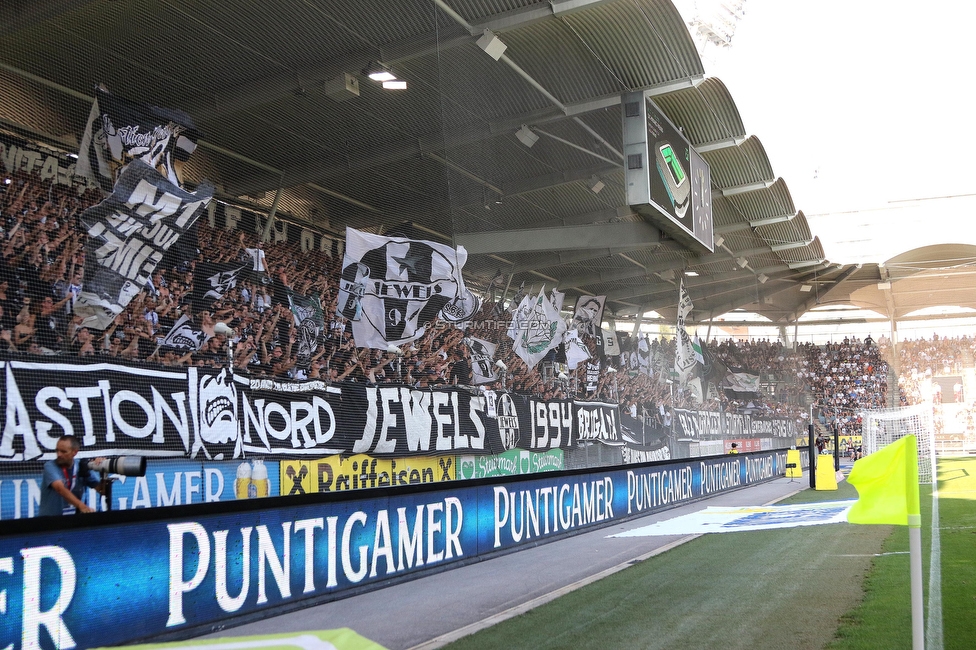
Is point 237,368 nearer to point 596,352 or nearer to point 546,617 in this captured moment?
point 546,617

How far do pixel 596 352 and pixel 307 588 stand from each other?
8.07 metres

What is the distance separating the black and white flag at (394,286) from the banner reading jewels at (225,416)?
2.03 feet

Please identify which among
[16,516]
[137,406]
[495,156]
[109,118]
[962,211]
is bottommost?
[16,516]

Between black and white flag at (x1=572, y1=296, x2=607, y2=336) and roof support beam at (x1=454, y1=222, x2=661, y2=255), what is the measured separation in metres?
0.92

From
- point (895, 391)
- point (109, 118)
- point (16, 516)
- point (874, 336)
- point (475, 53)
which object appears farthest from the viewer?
point (895, 391)

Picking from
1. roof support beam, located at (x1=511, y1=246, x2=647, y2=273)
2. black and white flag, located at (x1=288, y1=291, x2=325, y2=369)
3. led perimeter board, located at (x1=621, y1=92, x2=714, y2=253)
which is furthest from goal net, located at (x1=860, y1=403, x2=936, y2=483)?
black and white flag, located at (x1=288, y1=291, x2=325, y2=369)

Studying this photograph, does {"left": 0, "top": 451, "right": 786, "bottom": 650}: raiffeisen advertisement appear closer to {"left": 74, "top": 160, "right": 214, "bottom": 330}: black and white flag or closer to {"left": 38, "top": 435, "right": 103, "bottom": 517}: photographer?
{"left": 38, "top": 435, "right": 103, "bottom": 517}: photographer

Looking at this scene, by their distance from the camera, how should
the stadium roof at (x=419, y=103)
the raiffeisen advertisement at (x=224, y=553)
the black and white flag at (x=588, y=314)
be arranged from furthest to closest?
1. the black and white flag at (x=588, y=314)
2. the stadium roof at (x=419, y=103)
3. the raiffeisen advertisement at (x=224, y=553)

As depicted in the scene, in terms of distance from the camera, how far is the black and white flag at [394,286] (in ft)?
27.4

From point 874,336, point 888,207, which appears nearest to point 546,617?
point 874,336

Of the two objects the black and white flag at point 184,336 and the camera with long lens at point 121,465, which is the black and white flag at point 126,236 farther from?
the camera with long lens at point 121,465

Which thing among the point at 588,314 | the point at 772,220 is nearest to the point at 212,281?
the point at 588,314

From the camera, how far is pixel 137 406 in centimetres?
636

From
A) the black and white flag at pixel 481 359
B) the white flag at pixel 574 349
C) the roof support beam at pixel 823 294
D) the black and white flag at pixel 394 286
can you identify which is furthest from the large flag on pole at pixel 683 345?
the roof support beam at pixel 823 294
